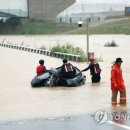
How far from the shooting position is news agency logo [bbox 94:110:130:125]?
11.9 metres

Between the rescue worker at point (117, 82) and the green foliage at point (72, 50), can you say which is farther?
the green foliage at point (72, 50)

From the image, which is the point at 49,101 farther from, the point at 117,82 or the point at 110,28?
the point at 110,28

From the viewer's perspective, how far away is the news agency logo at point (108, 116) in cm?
1186

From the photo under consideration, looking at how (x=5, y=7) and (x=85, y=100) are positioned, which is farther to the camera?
(x=5, y=7)

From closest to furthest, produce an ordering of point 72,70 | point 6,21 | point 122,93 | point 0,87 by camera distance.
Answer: point 122,93
point 72,70
point 0,87
point 6,21

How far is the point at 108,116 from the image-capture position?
12422 millimetres

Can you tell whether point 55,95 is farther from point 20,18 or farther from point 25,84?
point 20,18

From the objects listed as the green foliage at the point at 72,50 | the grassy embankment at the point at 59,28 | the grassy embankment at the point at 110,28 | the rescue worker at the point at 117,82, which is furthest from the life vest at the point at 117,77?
the grassy embankment at the point at 59,28

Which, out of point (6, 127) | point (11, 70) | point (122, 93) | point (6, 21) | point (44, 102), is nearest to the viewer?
point (6, 127)

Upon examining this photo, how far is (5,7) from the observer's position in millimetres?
119438

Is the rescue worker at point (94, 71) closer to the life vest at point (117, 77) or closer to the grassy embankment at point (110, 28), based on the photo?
the life vest at point (117, 77)

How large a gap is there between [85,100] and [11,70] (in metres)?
14.2

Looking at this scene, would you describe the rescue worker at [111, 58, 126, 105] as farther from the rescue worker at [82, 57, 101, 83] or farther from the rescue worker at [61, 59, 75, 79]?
the rescue worker at [82, 57, 101, 83]

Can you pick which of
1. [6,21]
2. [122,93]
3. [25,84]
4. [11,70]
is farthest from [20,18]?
[122,93]
